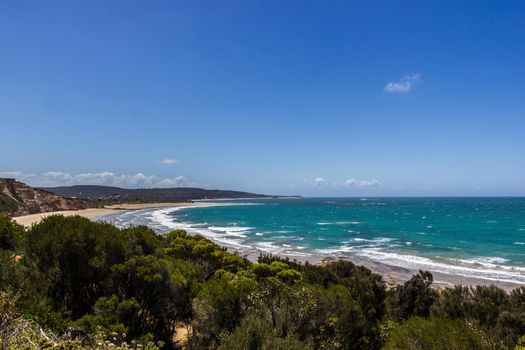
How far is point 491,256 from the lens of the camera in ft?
115

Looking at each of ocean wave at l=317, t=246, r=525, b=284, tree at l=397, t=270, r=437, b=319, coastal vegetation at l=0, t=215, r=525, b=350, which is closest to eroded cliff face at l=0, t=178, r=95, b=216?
ocean wave at l=317, t=246, r=525, b=284

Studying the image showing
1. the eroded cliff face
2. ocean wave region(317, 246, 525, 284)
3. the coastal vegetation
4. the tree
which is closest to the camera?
the coastal vegetation

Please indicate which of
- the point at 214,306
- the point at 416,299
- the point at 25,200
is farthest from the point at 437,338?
the point at 25,200

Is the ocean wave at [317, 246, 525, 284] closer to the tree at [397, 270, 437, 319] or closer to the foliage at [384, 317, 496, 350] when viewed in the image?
the tree at [397, 270, 437, 319]

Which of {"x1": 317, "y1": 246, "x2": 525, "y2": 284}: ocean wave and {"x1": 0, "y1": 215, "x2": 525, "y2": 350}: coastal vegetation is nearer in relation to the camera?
{"x1": 0, "y1": 215, "x2": 525, "y2": 350}: coastal vegetation

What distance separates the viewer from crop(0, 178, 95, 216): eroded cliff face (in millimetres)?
80675

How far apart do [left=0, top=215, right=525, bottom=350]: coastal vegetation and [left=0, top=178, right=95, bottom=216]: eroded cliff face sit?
247 feet

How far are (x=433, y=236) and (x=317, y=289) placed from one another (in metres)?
45.1

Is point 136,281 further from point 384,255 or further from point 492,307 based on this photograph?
point 384,255

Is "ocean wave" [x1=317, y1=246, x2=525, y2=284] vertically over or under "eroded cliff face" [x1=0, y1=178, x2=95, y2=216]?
under

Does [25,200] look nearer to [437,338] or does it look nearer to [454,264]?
[454,264]

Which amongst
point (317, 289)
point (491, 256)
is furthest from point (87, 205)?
point (317, 289)

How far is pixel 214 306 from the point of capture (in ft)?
35.1

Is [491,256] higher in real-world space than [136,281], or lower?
lower
